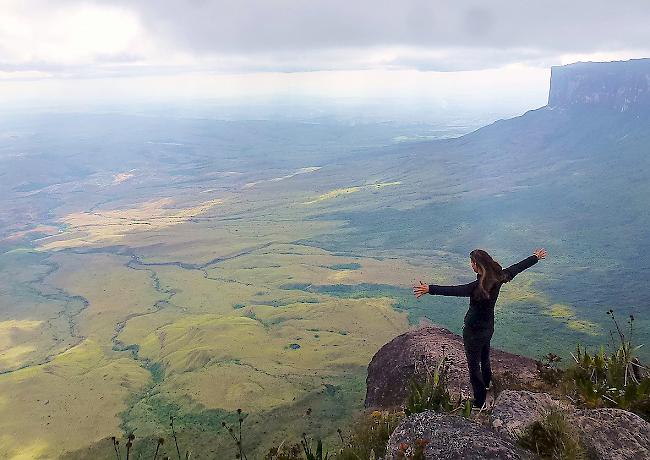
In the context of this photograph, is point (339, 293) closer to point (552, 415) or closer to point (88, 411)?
point (88, 411)

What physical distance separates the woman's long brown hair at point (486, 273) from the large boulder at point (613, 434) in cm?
206

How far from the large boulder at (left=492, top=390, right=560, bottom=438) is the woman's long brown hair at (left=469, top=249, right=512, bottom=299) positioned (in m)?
1.56

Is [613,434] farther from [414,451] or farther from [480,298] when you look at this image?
[480,298]

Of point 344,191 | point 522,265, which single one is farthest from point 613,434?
point 344,191

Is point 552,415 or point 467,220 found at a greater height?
point 552,415

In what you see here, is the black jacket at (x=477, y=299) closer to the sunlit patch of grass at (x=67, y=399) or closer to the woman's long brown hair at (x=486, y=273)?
the woman's long brown hair at (x=486, y=273)

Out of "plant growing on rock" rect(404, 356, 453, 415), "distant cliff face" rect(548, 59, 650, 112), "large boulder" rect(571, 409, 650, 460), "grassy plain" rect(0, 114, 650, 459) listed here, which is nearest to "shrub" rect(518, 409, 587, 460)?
"large boulder" rect(571, 409, 650, 460)

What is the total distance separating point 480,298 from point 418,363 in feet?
21.1

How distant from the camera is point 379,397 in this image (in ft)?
45.9

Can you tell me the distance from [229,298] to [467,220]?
51875 millimetres

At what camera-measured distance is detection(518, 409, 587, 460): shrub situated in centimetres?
551

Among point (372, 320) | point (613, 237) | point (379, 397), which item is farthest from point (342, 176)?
point (379, 397)

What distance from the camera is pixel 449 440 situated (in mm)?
5895

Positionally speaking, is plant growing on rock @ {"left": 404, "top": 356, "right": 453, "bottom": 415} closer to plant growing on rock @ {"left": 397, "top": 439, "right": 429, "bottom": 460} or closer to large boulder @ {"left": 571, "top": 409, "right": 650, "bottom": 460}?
plant growing on rock @ {"left": 397, "top": 439, "right": 429, "bottom": 460}
